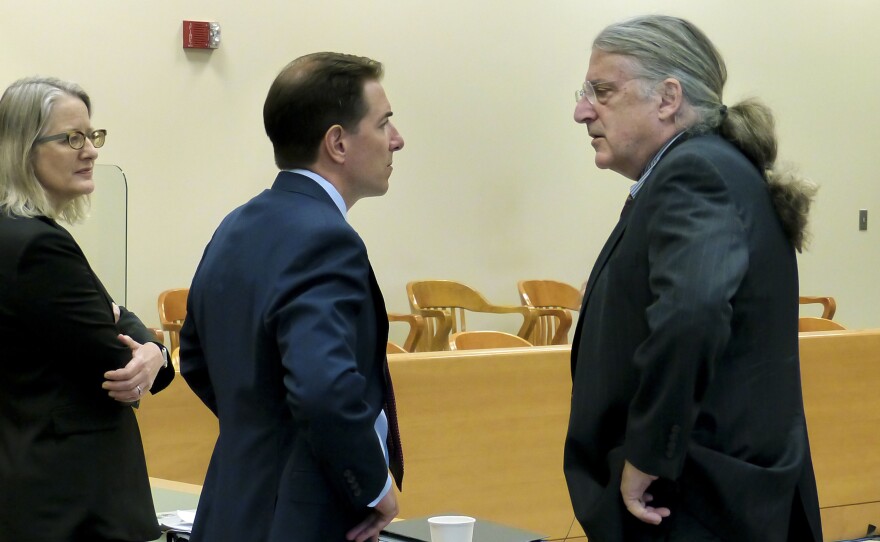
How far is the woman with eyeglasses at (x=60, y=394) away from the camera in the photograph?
77.9 inches

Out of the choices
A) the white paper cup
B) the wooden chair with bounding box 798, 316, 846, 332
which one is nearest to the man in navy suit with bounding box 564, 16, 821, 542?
the white paper cup

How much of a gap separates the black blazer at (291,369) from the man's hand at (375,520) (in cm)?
1

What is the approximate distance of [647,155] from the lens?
187 cm

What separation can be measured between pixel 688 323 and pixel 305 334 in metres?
0.58

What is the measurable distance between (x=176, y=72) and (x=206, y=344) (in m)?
5.59

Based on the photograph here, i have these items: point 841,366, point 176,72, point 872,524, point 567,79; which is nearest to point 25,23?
point 176,72

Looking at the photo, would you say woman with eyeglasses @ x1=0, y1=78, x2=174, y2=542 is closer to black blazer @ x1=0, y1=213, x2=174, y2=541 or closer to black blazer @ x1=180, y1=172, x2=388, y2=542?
black blazer @ x1=0, y1=213, x2=174, y2=541

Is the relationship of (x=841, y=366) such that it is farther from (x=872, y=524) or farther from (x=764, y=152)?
(x=764, y=152)

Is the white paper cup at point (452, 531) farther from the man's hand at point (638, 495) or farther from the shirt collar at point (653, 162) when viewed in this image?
the shirt collar at point (653, 162)

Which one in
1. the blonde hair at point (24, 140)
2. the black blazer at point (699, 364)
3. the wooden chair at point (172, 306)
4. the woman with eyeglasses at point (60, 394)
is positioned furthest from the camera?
the wooden chair at point (172, 306)

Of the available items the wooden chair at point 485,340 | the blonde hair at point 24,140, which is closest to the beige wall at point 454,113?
the wooden chair at point 485,340

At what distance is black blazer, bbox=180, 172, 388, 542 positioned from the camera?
1.51 meters

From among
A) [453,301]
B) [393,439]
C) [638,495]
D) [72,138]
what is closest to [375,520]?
[393,439]

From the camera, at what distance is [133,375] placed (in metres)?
2.06
